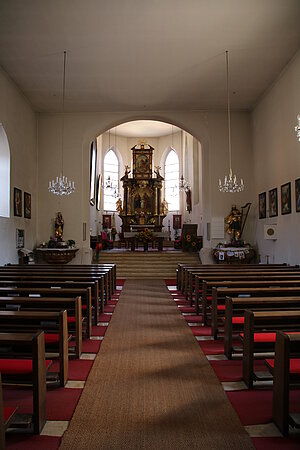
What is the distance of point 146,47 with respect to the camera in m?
10.4

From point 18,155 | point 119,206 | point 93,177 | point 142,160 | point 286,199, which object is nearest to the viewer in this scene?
point 286,199

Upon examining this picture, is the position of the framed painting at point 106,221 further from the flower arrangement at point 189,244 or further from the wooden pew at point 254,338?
the wooden pew at point 254,338

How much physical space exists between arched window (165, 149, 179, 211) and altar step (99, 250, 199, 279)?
34.0ft

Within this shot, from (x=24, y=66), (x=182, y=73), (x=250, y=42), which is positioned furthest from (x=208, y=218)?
(x=24, y=66)

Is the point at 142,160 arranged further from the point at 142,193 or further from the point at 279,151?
the point at 279,151

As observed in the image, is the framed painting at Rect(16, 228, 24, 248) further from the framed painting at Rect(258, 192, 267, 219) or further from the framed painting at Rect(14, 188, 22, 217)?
the framed painting at Rect(258, 192, 267, 219)

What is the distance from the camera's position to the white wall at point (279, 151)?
10969mm

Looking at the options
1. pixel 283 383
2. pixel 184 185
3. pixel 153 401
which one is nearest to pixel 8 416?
pixel 153 401

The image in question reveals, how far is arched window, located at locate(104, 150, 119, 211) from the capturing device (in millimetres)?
25828

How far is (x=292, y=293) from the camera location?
18.2ft

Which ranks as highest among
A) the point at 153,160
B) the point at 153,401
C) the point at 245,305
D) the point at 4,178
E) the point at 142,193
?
the point at 153,160

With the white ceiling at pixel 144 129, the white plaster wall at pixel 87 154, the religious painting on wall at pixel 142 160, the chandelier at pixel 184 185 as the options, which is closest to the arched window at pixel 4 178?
the white plaster wall at pixel 87 154

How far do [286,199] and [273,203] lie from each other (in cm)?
134

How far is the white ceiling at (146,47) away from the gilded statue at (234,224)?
3.97m
